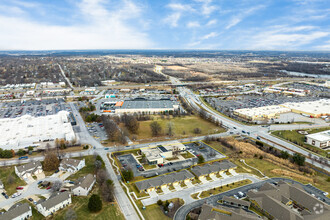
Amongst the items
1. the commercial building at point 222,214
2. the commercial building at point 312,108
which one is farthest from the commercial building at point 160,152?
the commercial building at point 312,108

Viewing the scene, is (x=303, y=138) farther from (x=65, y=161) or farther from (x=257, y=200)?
(x=65, y=161)

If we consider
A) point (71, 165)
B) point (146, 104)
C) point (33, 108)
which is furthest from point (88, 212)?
point (33, 108)

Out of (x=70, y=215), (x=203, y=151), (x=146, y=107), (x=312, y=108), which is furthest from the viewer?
(x=146, y=107)

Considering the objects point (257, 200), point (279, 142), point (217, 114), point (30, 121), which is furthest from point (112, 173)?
point (217, 114)

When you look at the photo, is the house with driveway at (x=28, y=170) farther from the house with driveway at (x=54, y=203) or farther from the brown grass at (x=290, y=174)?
the brown grass at (x=290, y=174)

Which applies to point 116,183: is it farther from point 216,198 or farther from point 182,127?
point 182,127

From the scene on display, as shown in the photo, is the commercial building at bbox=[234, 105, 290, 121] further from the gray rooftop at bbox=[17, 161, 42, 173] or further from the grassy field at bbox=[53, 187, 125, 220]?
the gray rooftop at bbox=[17, 161, 42, 173]

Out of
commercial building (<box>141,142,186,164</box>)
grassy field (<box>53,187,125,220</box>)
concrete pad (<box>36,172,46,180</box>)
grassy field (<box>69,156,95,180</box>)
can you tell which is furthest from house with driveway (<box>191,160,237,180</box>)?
concrete pad (<box>36,172,46,180</box>)
